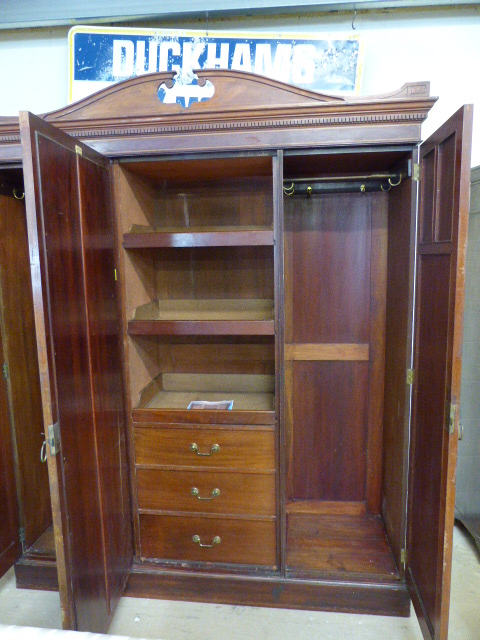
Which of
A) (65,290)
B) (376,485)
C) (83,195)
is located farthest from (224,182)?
(376,485)

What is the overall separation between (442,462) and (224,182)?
1560mm

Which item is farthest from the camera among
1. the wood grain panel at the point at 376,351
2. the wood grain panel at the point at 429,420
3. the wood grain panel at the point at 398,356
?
the wood grain panel at the point at 376,351

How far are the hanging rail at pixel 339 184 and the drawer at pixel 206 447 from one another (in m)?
1.14

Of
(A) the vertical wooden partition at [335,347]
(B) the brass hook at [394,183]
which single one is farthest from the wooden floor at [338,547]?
(B) the brass hook at [394,183]

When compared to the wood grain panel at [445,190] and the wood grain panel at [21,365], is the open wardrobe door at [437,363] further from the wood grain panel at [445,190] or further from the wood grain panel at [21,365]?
the wood grain panel at [21,365]

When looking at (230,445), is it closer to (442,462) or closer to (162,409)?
(162,409)

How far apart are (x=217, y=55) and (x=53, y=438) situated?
1.90m

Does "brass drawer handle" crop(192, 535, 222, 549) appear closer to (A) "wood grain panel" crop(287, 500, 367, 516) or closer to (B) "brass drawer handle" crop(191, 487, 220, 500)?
(B) "brass drawer handle" crop(191, 487, 220, 500)

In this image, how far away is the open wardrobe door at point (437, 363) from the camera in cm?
123

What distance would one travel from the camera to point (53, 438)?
4.02 feet

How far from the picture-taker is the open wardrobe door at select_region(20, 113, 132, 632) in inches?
47.1

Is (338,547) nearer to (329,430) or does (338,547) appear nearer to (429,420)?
(329,430)

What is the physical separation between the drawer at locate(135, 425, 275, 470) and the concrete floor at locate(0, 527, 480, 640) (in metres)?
0.64

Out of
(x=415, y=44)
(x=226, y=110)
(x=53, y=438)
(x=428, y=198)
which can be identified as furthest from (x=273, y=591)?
(x=415, y=44)
